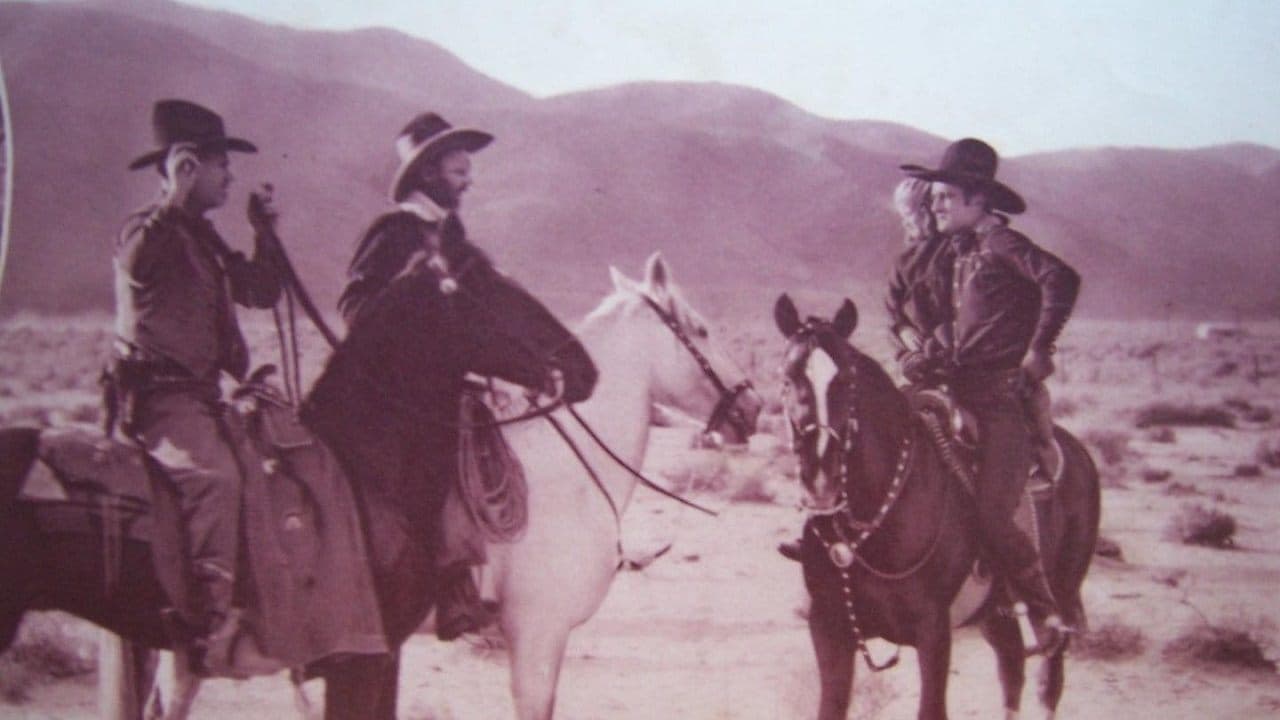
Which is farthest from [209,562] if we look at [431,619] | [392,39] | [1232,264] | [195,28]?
[1232,264]

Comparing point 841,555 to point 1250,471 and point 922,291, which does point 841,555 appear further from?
point 1250,471

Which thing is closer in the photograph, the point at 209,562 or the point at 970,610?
the point at 209,562

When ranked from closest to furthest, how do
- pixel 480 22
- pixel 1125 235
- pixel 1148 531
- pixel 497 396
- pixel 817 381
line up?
pixel 817 381
pixel 497 396
pixel 480 22
pixel 1125 235
pixel 1148 531

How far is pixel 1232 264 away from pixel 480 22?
14.6 feet

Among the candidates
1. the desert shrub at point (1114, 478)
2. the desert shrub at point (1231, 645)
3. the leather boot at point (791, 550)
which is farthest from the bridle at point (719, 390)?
the desert shrub at point (1114, 478)

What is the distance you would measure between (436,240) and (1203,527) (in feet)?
14.6

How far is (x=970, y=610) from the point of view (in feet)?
15.4

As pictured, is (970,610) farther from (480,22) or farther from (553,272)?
(480,22)

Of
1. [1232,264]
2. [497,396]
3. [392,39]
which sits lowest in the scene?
[497,396]

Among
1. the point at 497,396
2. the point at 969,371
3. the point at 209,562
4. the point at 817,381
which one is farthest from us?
the point at 969,371

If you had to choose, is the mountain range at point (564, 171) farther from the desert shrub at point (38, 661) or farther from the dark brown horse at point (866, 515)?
the desert shrub at point (38, 661)

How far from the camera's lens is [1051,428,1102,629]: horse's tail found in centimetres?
504

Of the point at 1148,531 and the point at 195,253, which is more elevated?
the point at 195,253

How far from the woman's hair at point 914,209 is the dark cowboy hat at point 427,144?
79.1 inches
